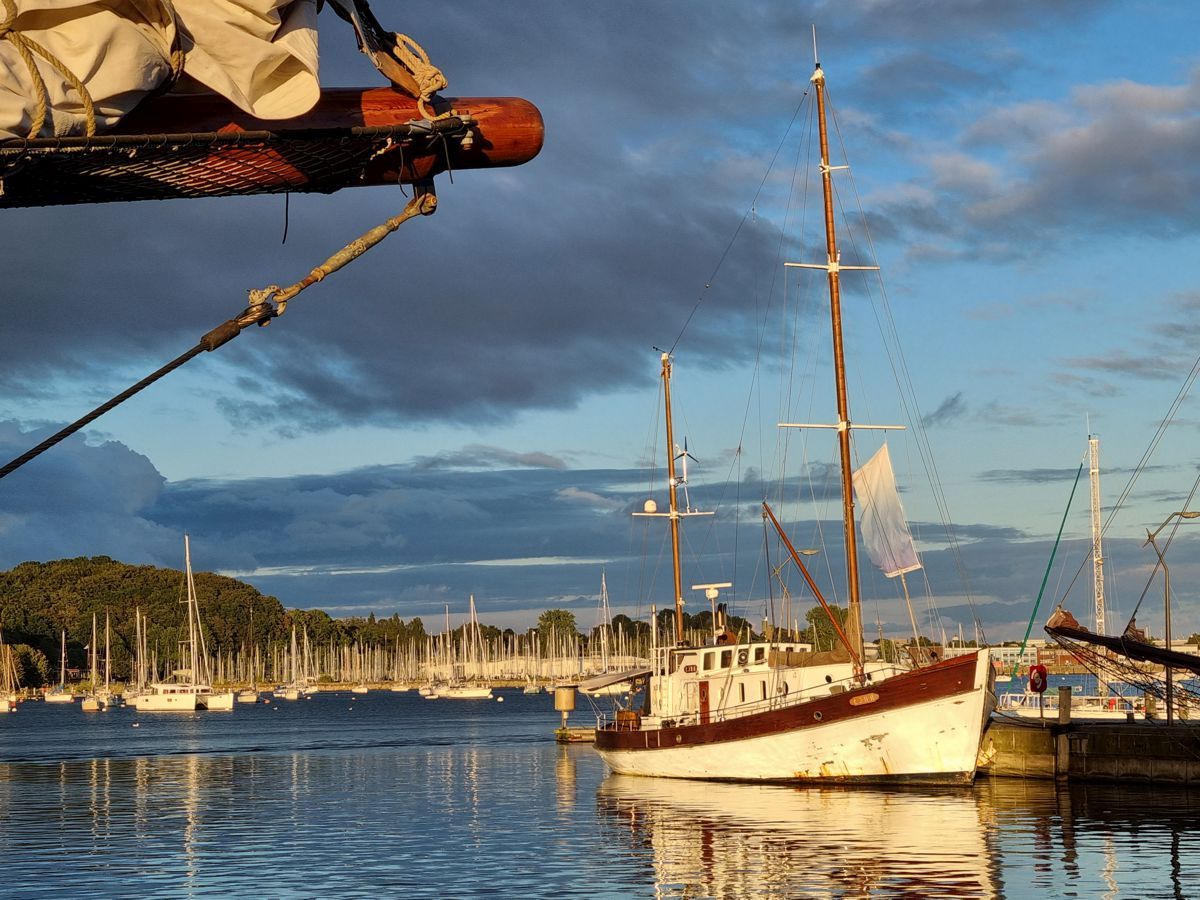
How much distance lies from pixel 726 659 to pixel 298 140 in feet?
175

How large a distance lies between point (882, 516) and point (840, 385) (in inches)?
212

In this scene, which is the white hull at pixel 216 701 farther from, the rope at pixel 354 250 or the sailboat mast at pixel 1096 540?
the rope at pixel 354 250

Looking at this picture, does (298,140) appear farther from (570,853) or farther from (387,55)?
(570,853)

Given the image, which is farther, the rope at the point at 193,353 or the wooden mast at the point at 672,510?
the wooden mast at the point at 672,510

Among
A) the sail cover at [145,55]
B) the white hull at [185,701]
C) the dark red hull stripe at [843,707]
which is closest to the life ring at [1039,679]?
the dark red hull stripe at [843,707]

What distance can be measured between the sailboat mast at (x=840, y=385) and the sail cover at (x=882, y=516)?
1.50 m

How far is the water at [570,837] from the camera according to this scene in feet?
114

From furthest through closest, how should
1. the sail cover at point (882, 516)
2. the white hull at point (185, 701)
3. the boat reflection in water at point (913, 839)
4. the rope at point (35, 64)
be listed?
the white hull at point (185, 701)
the sail cover at point (882, 516)
the boat reflection in water at point (913, 839)
the rope at point (35, 64)

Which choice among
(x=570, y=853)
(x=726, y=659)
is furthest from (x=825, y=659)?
→ (x=570, y=853)

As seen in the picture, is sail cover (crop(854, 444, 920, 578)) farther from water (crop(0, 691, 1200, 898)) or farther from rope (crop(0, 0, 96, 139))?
rope (crop(0, 0, 96, 139))

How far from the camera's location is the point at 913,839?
40.6m

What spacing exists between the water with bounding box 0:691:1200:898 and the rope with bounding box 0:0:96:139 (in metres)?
29.5

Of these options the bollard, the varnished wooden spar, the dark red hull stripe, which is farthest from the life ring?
the varnished wooden spar

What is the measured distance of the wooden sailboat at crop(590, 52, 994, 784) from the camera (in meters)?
50.8
